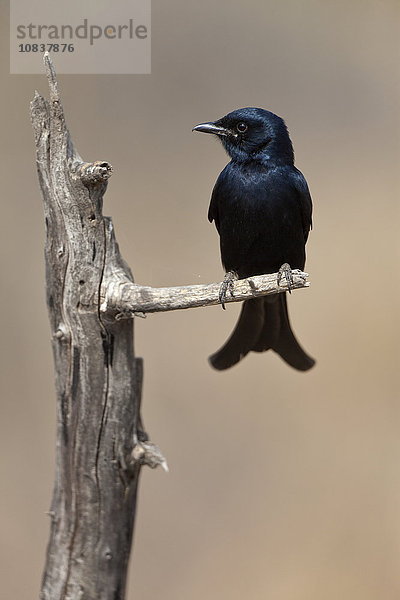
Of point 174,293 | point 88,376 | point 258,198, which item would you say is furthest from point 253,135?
point 88,376

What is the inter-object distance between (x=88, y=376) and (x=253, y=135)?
823mm

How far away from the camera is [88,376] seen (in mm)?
2080

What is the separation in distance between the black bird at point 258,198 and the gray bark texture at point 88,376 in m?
0.35

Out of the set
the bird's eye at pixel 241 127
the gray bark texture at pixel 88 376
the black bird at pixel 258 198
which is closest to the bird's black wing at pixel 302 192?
the black bird at pixel 258 198

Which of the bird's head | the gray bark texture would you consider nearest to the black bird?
the bird's head

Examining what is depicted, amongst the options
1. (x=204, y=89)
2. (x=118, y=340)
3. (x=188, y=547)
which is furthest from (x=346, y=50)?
(x=188, y=547)

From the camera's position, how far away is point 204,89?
2.40 meters

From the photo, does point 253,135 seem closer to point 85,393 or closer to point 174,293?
point 174,293

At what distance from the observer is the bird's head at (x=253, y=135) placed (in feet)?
6.71

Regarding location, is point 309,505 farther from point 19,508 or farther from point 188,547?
point 19,508

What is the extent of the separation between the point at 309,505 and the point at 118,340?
177 centimetres

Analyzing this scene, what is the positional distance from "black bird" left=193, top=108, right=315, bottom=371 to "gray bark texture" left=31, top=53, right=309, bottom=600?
13.6 inches

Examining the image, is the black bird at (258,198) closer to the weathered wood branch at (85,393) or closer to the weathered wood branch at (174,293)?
the weathered wood branch at (174,293)

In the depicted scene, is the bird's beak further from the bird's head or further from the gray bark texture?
the gray bark texture
